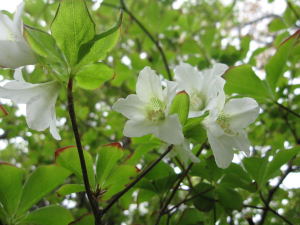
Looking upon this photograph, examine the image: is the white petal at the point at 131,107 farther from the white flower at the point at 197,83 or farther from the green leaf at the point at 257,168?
the green leaf at the point at 257,168

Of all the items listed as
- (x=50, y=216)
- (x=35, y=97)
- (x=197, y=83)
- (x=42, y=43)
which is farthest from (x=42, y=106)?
(x=197, y=83)

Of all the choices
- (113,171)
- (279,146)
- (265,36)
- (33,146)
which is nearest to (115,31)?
(113,171)

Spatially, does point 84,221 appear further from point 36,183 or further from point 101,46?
point 101,46

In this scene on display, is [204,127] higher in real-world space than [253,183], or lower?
higher

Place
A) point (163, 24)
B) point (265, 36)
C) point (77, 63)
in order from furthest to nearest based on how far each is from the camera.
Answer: point (265, 36) → point (163, 24) → point (77, 63)

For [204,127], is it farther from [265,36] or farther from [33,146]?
[265,36]

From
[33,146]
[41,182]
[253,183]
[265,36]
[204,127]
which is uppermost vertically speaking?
[204,127]
